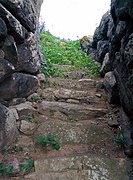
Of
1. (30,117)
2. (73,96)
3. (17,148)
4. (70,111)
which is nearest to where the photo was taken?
(17,148)

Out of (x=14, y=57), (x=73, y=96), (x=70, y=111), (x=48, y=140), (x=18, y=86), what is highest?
(x=14, y=57)

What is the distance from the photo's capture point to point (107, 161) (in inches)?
126

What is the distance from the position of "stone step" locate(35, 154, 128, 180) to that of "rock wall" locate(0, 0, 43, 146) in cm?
86

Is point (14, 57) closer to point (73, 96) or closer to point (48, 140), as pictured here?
point (48, 140)

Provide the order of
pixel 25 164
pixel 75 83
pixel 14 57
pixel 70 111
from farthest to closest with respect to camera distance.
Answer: pixel 75 83, pixel 70 111, pixel 14 57, pixel 25 164

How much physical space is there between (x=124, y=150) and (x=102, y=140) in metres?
0.46

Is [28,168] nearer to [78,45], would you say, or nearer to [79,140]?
[79,140]

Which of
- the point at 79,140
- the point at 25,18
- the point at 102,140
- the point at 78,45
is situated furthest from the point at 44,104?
the point at 78,45

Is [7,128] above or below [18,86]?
below

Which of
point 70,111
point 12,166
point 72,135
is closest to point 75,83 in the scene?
point 70,111

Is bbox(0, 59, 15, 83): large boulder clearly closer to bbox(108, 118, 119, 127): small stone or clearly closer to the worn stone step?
the worn stone step

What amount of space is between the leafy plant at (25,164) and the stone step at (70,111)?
135cm

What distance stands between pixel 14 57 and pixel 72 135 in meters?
1.86

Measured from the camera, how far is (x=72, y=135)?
380cm
